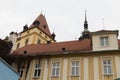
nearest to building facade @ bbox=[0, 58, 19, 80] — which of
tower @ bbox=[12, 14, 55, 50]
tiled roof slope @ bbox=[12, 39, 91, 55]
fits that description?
tiled roof slope @ bbox=[12, 39, 91, 55]

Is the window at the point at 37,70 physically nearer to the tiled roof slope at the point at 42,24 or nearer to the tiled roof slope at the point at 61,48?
the tiled roof slope at the point at 61,48

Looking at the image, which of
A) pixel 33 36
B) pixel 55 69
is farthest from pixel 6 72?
pixel 33 36

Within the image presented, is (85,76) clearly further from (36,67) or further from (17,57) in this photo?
(17,57)

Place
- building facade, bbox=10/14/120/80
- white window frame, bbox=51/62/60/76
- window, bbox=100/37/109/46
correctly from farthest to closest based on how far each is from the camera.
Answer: window, bbox=100/37/109/46 < white window frame, bbox=51/62/60/76 < building facade, bbox=10/14/120/80

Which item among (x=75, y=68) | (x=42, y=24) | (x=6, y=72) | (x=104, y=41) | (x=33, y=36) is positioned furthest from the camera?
(x=42, y=24)

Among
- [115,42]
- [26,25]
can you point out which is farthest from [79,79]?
[26,25]

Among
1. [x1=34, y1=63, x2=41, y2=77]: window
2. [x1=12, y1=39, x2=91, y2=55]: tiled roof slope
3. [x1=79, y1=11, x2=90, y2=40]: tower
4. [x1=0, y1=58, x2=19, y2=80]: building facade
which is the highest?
[x1=79, y1=11, x2=90, y2=40]: tower

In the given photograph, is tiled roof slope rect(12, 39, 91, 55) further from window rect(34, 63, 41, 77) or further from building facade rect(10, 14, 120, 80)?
window rect(34, 63, 41, 77)

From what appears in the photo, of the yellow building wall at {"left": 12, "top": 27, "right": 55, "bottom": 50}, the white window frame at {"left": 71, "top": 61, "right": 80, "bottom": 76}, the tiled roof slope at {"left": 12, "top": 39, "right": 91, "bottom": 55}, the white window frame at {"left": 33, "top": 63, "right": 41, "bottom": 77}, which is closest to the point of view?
the white window frame at {"left": 71, "top": 61, "right": 80, "bottom": 76}

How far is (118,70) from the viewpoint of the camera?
797 inches

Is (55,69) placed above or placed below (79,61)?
below

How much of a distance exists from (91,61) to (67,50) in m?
3.19

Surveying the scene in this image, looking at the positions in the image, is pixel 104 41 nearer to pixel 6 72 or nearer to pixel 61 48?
pixel 61 48

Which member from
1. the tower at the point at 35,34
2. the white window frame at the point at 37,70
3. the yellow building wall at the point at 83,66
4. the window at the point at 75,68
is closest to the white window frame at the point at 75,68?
the window at the point at 75,68
